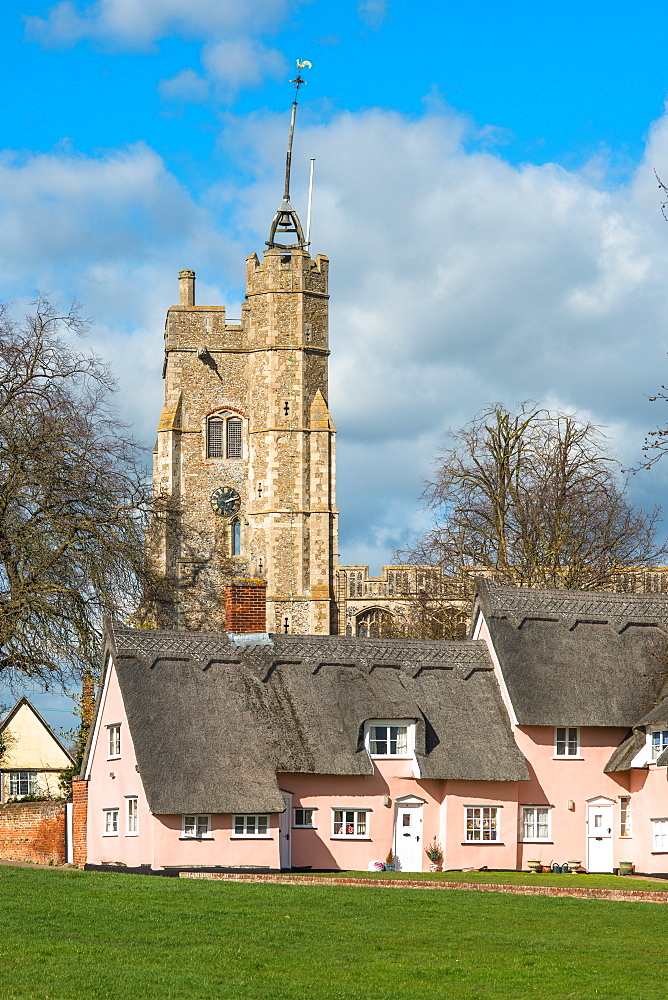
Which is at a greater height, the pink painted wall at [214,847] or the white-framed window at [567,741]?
the white-framed window at [567,741]

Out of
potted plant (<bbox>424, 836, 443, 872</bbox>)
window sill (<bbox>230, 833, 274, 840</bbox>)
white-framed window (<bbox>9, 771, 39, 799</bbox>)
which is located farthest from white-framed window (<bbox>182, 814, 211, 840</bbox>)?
white-framed window (<bbox>9, 771, 39, 799</bbox>)

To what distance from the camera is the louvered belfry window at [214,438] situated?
262 feet

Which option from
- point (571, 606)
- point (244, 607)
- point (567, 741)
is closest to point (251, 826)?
point (244, 607)

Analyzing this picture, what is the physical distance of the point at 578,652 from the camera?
39.2 metres

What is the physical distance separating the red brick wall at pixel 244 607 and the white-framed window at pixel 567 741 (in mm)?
7747

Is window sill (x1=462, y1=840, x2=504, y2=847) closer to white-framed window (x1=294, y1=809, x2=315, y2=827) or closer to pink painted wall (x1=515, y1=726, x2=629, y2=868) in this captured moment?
pink painted wall (x1=515, y1=726, x2=629, y2=868)

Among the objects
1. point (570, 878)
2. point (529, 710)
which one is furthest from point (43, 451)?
point (570, 878)

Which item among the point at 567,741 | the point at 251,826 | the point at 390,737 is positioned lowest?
the point at 251,826

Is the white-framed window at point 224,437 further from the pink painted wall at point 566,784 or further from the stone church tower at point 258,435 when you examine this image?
the pink painted wall at point 566,784

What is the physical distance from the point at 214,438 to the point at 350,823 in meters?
46.6

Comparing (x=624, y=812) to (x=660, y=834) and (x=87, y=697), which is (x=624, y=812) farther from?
(x=87, y=697)

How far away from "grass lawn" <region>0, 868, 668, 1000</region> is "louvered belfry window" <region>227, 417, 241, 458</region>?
5386 centimetres

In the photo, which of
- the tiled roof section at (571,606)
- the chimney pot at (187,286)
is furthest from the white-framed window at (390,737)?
the chimney pot at (187,286)

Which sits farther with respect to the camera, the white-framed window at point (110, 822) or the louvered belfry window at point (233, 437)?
the louvered belfry window at point (233, 437)
